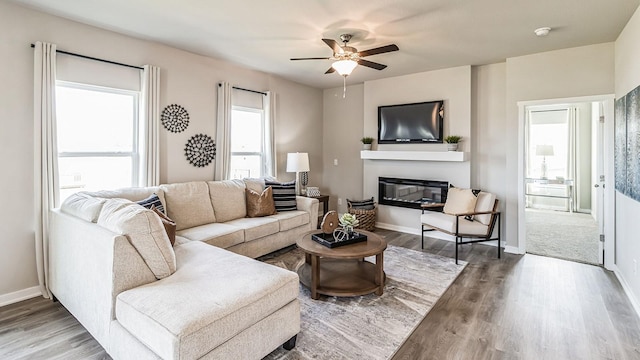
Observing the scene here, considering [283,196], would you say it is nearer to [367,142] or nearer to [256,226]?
[256,226]

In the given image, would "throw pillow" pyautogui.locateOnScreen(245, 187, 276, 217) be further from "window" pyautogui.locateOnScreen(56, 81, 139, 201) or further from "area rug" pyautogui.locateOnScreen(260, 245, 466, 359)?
"window" pyautogui.locateOnScreen(56, 81, 139, 201)

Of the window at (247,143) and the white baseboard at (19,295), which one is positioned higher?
the window at (247,143)

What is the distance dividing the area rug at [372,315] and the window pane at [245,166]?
5.84 feet

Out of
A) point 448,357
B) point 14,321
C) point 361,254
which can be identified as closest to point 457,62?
point 361,254

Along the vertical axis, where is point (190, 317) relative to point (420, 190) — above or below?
below

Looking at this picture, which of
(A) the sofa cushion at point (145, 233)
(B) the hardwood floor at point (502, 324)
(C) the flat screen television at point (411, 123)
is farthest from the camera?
(C) the flat screen television at point (411, 123)

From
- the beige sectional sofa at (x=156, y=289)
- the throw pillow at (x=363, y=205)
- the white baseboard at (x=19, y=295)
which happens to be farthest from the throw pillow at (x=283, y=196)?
the white baseboard at (x=19, y=295)

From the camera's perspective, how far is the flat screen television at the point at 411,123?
5.11m

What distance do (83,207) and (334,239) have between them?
7.10ft

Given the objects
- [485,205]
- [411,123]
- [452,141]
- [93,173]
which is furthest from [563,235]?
[93,173]

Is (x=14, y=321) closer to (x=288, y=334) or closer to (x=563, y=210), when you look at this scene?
(x=288, y=334)

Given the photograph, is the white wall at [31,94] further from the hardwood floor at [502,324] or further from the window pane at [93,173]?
the hardwood floor at [502,324]

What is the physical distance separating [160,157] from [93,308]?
7.23ft

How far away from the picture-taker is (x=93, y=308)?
2201 millimetres
